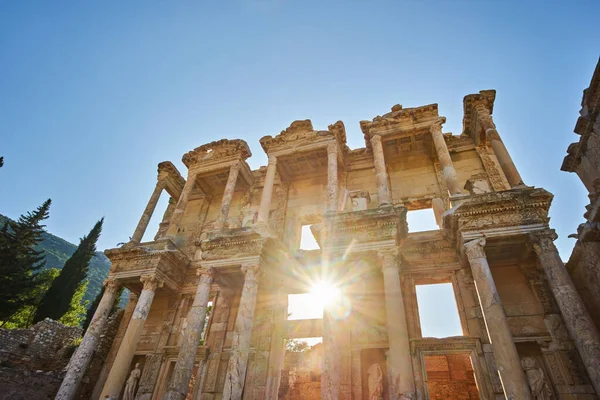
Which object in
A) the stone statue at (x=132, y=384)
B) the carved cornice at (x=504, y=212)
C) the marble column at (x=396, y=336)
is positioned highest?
the carved cornice at (x=504, y=212)

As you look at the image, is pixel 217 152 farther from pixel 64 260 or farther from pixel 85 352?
pixel 64 260

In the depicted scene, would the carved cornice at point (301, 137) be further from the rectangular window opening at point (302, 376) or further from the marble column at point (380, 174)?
the rectangular window opening at point (302, 376)

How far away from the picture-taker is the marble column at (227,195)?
13.1 metres

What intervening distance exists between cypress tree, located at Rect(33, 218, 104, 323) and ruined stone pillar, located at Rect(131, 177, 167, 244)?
16.3 meters

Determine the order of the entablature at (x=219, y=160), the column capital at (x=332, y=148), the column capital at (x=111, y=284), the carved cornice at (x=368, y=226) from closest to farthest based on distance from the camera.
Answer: the carved cornice at (x=368, y=226) < the column capital at (x=111, y=284) < the column capital at (x=332, y=148) < the entablature at (x=219, y=160)

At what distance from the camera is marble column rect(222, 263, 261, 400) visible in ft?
28.6

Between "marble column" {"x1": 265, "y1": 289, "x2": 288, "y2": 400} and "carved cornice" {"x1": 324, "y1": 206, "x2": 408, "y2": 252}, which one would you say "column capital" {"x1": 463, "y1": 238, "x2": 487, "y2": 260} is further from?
"marble column" {"x1": 265, "y1": 289, "x2": 288, "y2": 400}

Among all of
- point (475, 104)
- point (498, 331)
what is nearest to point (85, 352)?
point (498, 331)

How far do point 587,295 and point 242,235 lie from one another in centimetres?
1061

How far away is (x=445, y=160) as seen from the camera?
11.5m

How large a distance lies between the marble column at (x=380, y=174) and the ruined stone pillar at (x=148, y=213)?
10.6 m

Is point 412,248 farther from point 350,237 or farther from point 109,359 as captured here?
point 109,359

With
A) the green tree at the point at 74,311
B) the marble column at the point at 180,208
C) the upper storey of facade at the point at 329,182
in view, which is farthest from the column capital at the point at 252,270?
the green tree at the point at 74,311

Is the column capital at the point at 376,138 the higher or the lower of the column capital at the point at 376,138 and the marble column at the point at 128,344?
the higher
